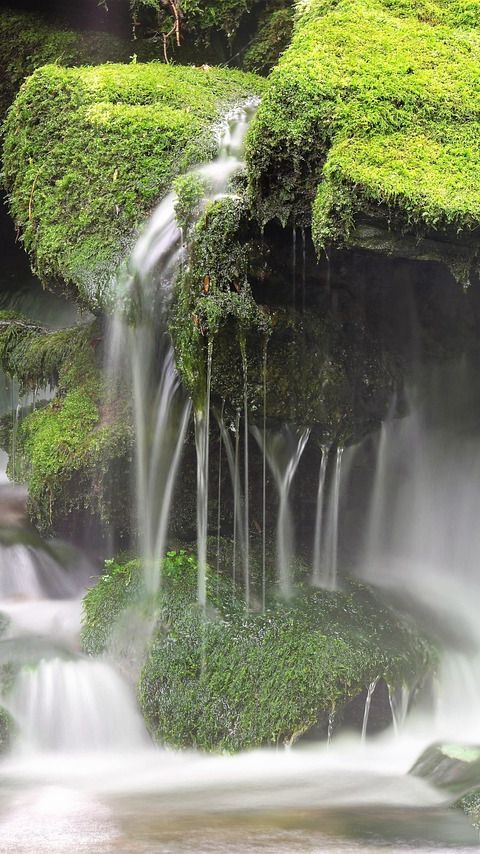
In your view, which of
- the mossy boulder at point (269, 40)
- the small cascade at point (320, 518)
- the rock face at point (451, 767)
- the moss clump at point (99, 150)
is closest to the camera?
the rock face at point (451, 767)

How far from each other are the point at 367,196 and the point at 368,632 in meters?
2.85

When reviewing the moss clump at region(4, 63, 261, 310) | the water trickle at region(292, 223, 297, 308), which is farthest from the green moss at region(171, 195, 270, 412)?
the moss clump at region(4, 63, 261, 310)

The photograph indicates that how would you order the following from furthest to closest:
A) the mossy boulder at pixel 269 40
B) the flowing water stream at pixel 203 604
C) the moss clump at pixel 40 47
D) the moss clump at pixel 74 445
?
the moss clump at pixel 40 47
the mossy boulder at pixel 269 40
the moss clump at pixel 74 445
the flowing water stream at pixel 203 604

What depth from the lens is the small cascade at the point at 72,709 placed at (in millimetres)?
5359

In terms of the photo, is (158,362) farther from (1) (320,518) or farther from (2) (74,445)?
(1) (320,518)

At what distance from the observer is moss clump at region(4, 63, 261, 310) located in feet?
20.2

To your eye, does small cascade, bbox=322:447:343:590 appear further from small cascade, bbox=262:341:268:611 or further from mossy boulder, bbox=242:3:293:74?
mossy boulder, bbox=242:3:293:74

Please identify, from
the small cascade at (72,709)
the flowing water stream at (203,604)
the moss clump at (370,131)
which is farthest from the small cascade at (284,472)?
the moss clump at (370,131)

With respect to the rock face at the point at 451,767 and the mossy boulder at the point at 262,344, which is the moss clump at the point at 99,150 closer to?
the mossy boulder at the point at 262,344

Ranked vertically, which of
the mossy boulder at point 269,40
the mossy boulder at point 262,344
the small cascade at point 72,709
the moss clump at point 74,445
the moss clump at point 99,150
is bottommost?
the small cascade at point 72,709

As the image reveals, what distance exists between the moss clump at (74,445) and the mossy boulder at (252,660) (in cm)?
101

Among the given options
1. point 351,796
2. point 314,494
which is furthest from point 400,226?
point 351,796

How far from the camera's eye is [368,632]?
582 cm

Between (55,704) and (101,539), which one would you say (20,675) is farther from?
(101,539)
